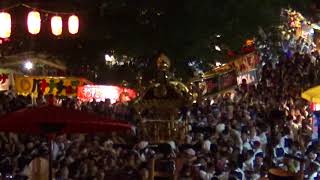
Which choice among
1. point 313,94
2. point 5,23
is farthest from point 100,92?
point 313,94

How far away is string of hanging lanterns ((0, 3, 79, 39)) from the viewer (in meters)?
13.4

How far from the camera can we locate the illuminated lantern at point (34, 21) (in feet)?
44.6

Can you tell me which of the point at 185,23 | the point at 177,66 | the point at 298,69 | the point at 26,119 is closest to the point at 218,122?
the point at 177,66

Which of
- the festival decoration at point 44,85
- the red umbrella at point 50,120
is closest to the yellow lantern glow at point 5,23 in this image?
the red umbrella at point 50,120

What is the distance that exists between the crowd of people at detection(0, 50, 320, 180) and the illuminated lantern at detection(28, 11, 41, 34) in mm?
1703

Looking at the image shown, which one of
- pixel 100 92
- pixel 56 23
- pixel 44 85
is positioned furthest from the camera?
pixel 100 92

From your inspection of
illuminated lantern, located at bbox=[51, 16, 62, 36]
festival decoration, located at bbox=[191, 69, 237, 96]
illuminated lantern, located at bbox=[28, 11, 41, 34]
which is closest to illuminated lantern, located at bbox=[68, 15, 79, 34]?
illuminated lantern, located at bbox=[51, 16, 62, 36]

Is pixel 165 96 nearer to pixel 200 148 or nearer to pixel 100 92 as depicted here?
pixel 200 148

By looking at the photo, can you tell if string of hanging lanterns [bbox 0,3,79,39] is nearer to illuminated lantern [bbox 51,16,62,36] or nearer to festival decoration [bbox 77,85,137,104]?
illuminated lantern [bbox 51,16,62,36]

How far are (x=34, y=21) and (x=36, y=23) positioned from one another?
0.06 metres

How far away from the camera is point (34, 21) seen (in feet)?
44.7

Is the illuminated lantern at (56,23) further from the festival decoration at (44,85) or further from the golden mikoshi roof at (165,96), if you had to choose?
the festival decoration at (44,85)

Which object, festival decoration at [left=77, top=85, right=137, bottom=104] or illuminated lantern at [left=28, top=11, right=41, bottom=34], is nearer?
illuminated lantern at [left=28, top=11, right=41, bottom=34]

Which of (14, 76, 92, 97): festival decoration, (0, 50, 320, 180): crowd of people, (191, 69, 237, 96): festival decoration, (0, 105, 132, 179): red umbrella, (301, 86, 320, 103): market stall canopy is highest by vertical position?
(14, 76, 92, 97): festival decoration
